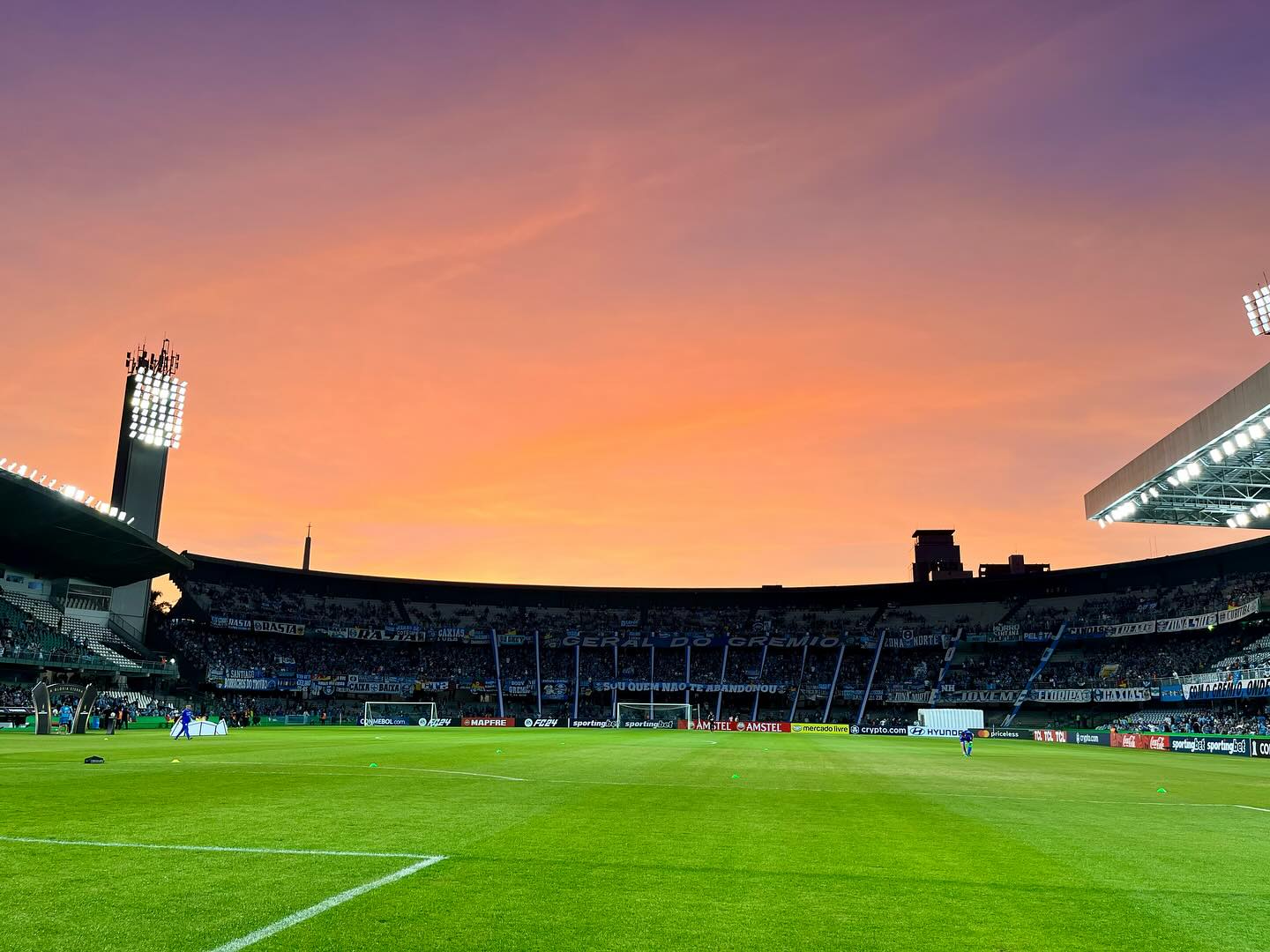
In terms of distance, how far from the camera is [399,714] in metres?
85.1

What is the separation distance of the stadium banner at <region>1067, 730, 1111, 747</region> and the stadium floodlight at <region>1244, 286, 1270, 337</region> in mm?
30969

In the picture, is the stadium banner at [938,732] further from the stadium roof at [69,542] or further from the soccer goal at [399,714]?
the stadium roof at [69,542]

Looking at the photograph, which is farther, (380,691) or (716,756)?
(380,691)

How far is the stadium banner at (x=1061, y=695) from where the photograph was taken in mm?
74625

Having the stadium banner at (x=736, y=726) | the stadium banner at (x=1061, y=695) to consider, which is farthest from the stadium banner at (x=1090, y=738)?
the stadium banner at (x=736, y=726)

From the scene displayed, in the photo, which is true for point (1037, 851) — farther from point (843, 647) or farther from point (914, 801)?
point (843, 647)

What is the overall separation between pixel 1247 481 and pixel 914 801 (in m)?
28.6

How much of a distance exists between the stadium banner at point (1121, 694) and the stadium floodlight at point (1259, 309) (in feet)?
136

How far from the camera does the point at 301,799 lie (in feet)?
45.5

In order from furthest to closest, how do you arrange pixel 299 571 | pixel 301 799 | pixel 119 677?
pixel 299 571 → pixel 119 677 → pixel 301 799

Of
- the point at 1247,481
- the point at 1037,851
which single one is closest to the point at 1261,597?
the point at 1247,481

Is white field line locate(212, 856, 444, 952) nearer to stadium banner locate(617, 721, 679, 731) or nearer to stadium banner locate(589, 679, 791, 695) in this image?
stadium banner locate(617, 721, 679, 731)

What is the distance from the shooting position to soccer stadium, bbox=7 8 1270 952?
23.3 feet

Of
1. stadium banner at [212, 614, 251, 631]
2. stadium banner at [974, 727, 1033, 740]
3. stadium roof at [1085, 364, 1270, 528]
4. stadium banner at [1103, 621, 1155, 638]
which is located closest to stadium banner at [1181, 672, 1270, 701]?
stadium banner at [1103, 621, 1155, 638]
